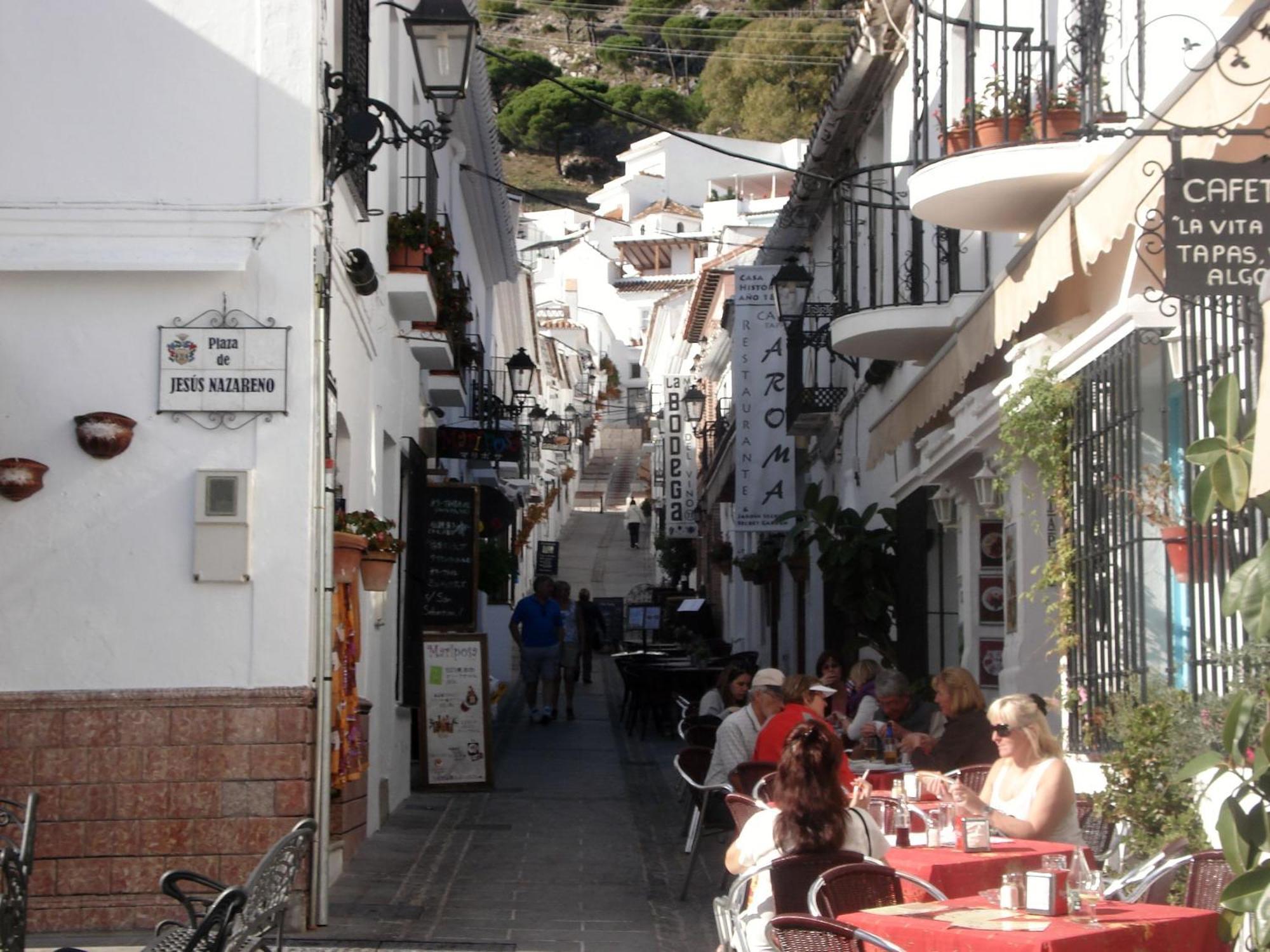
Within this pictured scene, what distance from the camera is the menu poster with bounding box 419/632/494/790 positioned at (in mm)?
15430

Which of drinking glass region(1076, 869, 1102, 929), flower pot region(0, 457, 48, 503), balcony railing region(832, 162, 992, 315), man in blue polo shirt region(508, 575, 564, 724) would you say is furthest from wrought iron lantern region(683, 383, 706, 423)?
drinking glass region(1076, 869, 1102, 929)

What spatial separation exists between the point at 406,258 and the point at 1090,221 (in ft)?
22.7

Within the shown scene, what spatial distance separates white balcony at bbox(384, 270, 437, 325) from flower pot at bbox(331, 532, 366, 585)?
11.4 feet

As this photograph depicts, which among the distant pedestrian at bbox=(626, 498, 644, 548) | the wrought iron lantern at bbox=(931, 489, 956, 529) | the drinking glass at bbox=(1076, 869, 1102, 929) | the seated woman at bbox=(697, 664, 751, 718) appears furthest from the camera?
the distant pedestrian at bbox=(626, 498, 644, 548)

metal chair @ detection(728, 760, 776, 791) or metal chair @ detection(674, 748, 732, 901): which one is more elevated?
metal chair @ detection(728, 760, 776, 791)

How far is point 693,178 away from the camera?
9562cm

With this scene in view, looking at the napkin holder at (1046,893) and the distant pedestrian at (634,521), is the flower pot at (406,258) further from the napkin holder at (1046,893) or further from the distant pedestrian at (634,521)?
the distant pedestrian at (634,521)

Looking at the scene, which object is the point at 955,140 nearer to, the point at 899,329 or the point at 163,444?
the point at 899,329

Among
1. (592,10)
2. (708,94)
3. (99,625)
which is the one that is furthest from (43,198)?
(592,10)

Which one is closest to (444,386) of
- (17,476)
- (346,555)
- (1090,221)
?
(346,555)

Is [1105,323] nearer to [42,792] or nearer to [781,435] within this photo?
[42,792]

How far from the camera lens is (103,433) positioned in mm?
8875

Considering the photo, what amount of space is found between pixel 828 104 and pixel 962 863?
1340 cm

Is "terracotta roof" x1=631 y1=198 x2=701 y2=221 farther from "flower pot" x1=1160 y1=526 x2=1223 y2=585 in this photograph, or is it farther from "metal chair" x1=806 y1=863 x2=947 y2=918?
"metal chair" x1=806 y1=863 x2=947 y2=918
